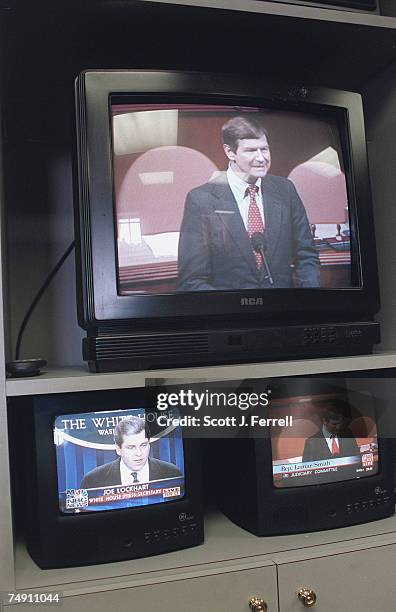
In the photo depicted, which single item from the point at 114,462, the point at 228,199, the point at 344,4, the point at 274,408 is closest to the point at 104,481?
the point at 114,462

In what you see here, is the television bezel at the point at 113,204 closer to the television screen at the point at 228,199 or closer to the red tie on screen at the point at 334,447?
the television screen at the point at 228,199

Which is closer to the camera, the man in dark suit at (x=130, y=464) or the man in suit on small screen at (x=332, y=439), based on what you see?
the man in dark suit at (x=130, y=464)

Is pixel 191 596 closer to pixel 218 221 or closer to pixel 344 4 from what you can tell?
pixel 218 221

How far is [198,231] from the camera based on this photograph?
3.76 feet

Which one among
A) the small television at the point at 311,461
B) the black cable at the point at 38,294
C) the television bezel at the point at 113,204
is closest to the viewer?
the television bezel at the point at 113,204

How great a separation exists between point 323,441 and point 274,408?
125 millimetres

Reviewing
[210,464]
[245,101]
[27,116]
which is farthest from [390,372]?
[27,116]

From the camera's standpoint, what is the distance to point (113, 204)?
109cm

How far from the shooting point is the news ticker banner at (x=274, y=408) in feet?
3.93

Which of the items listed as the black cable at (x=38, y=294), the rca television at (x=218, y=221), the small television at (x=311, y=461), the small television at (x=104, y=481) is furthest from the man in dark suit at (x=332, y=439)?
the black cable at (x=38, y=294)

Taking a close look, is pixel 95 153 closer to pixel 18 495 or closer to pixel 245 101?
pixel 245 101

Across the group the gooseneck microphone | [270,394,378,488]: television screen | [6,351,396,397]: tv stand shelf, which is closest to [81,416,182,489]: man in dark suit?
[6,351,396,397]: tv stand shelf

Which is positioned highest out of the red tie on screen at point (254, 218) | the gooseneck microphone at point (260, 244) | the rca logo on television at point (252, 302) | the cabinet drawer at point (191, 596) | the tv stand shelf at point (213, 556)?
the red tie on screen at point (254, 218)

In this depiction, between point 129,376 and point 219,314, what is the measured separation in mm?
212
